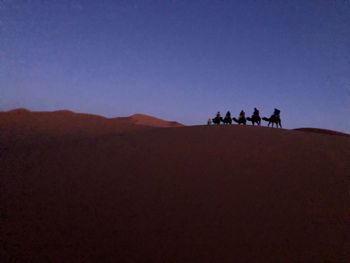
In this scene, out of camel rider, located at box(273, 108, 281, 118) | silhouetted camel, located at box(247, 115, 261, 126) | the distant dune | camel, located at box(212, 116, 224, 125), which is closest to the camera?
the distant dune

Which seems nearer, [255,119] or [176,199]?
[176,199]

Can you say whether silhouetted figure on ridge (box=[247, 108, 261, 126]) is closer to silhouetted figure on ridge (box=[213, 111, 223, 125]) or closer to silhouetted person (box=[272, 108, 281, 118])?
silhouetted person (box=[272, 108, 281, 118])

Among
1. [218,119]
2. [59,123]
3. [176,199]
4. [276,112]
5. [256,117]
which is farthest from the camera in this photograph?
[218,119]

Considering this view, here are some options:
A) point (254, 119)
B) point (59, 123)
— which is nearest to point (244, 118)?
point (254, 119)

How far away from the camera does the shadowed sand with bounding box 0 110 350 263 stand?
7418 millimetres

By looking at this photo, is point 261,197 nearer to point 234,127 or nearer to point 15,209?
point 15,209

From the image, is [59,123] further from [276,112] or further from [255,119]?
[276,112]

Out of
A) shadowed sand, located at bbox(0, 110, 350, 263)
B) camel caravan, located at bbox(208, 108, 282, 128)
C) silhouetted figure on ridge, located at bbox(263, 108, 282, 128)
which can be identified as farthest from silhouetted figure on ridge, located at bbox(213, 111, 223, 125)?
shadowed sand, located at bbox(0, 110, 350, 263)

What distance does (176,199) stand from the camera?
9562 millimetres

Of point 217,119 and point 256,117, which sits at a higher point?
point 256,117

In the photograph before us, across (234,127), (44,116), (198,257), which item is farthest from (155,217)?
(44,116)

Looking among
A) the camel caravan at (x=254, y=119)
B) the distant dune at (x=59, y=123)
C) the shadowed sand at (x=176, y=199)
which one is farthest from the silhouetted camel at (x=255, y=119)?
the shadowed sand at (x=176, y=199)

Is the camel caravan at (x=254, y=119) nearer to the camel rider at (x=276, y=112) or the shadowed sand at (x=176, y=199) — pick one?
the camel rider at (x=276, y=112)

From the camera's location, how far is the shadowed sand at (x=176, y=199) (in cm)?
742
